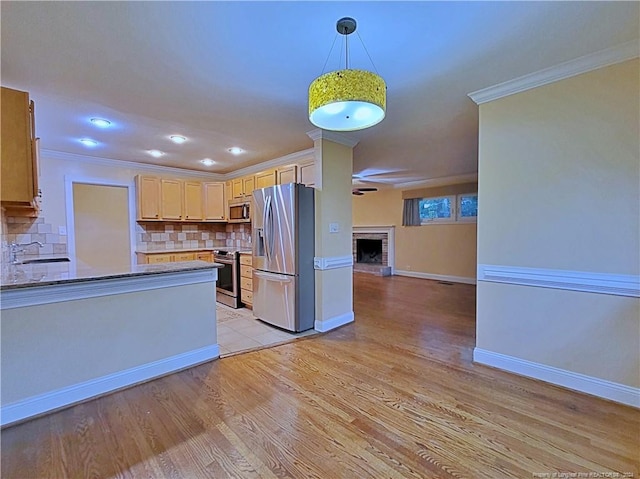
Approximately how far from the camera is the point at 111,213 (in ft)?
21.0

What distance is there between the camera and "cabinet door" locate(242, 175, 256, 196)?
197 inches

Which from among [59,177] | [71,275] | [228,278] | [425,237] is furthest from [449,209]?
[59,177]

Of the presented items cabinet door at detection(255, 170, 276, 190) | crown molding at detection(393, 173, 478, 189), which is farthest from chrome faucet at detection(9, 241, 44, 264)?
crown molding at detection(393, 173, 478, 189)

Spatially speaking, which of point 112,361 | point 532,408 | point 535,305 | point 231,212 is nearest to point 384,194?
point 231,212

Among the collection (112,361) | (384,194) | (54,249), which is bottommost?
(112,361)

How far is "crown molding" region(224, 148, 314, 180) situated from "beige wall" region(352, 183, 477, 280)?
4023 millimetres

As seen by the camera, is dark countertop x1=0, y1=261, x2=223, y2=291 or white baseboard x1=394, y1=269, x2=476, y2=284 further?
white baseboard x1=394, y1=269, x2=476, y2=284

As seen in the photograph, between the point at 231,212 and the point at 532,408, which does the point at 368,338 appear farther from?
the point at 231,212

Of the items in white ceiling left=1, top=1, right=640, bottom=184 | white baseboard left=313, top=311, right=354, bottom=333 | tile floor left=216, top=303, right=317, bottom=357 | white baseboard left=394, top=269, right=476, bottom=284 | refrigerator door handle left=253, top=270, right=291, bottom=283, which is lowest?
tile floor left=216, top=303, right=317, bottom=357

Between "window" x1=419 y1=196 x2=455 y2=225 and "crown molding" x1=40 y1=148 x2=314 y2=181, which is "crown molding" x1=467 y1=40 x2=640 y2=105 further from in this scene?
"window" x1=419 y1=196 x2=455 y2=225

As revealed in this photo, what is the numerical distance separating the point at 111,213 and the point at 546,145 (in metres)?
7.38

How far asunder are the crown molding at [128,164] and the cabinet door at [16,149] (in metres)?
2.65

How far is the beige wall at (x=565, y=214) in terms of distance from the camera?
2129mm

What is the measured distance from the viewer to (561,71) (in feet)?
7.48
